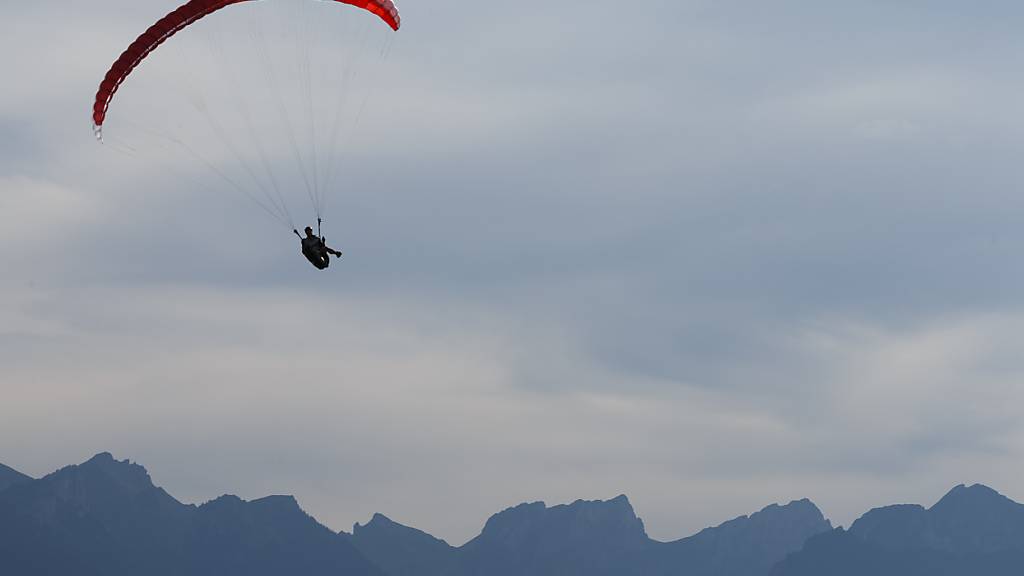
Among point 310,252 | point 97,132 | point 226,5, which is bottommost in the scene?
point 310,252

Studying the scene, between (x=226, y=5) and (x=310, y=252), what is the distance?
12.5 meters

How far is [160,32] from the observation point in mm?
73938

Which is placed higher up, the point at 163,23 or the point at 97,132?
the point at 163,23

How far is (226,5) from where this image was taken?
71.7m

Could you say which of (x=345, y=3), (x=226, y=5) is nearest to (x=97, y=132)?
(x=226, y=5)

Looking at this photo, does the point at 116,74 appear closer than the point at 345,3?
No

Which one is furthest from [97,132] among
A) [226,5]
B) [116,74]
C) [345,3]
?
[345,3]

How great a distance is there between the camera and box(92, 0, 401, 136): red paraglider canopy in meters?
72.4

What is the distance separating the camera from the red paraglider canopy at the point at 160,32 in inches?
2852

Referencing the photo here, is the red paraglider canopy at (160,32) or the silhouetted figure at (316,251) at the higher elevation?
the red paraglider canopy at (160,32)

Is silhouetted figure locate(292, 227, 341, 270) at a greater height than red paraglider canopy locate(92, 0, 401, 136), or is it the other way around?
red paraglider canopy locate(92, 0, 401, 136)

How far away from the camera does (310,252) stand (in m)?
72.6

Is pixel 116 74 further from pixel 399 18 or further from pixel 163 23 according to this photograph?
pixel 399 18

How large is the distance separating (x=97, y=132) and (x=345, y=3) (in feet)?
46.4
